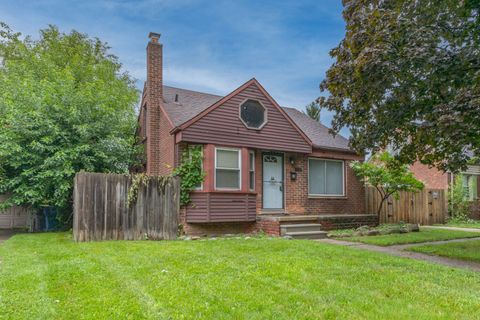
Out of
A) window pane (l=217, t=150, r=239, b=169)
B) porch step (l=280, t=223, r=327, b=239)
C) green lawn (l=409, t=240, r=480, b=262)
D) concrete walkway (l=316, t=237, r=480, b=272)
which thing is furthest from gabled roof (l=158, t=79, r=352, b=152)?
green lawn (l=409, t=240, r=480, b=262)

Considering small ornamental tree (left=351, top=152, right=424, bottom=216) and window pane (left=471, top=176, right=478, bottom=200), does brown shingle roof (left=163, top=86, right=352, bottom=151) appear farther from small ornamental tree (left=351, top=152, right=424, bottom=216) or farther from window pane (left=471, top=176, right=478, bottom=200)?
window pane (left=471, top=176, right=478, bottom=200)

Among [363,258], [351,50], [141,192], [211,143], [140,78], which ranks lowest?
[363,258]

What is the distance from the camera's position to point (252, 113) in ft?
39.8

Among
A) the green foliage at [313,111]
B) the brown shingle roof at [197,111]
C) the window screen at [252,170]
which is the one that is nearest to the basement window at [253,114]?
the window screen at [252,170]

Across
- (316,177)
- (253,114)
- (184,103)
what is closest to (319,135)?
(316,177)

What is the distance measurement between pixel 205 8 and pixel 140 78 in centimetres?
1648

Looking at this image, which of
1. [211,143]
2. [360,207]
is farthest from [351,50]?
[360,207]

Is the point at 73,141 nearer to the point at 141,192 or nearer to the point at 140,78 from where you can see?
the point at 141,192

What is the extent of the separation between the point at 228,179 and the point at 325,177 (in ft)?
14.5

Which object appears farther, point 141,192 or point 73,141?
point 73,141

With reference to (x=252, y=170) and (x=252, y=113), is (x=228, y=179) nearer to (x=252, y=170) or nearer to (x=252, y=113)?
(x=252, y=170)

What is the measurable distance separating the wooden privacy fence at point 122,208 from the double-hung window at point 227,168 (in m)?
1.55

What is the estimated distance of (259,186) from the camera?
40.2ft

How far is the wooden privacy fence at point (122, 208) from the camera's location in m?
8.95
